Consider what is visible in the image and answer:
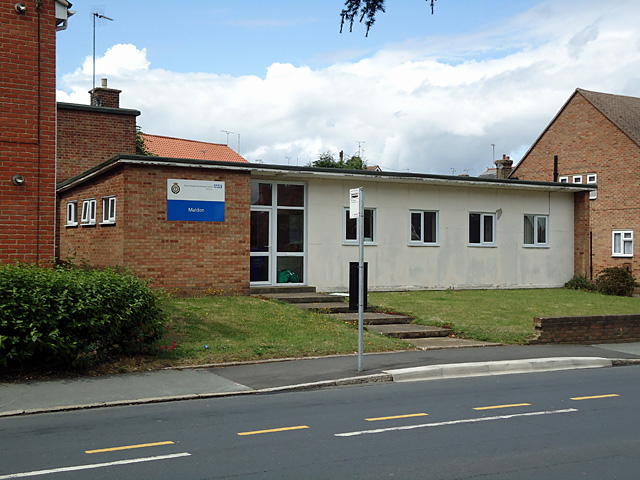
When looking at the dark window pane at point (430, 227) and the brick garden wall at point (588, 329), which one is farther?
the dark window pane at point (430, 227)

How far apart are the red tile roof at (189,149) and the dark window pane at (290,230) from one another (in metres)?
22.3

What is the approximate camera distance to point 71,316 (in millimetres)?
10305

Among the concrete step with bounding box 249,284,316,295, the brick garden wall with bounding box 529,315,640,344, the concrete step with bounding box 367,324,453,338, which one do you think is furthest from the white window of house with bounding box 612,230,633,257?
the concrete step with bounding box 367,324,453,338

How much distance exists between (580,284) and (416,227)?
723 centimetres

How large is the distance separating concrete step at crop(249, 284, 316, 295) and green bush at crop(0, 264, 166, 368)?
7.40 meters

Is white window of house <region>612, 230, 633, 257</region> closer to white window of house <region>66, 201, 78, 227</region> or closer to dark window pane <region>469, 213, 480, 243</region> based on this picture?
dark window pane <region>469, 213, 480, 243</region>

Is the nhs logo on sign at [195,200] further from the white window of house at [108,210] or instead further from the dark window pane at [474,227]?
the dark window pane at [474,227]

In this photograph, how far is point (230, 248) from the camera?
725 inches

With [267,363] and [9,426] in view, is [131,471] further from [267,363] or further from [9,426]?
[267,363]

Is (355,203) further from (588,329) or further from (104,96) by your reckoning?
(104,96)

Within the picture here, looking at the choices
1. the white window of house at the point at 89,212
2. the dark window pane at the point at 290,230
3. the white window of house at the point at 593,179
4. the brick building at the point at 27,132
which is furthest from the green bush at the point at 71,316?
the white window of house at the point at 593,179

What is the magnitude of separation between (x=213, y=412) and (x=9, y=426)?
7.53 ft

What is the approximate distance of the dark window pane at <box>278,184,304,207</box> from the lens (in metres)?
20.5

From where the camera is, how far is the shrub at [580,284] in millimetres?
25469
